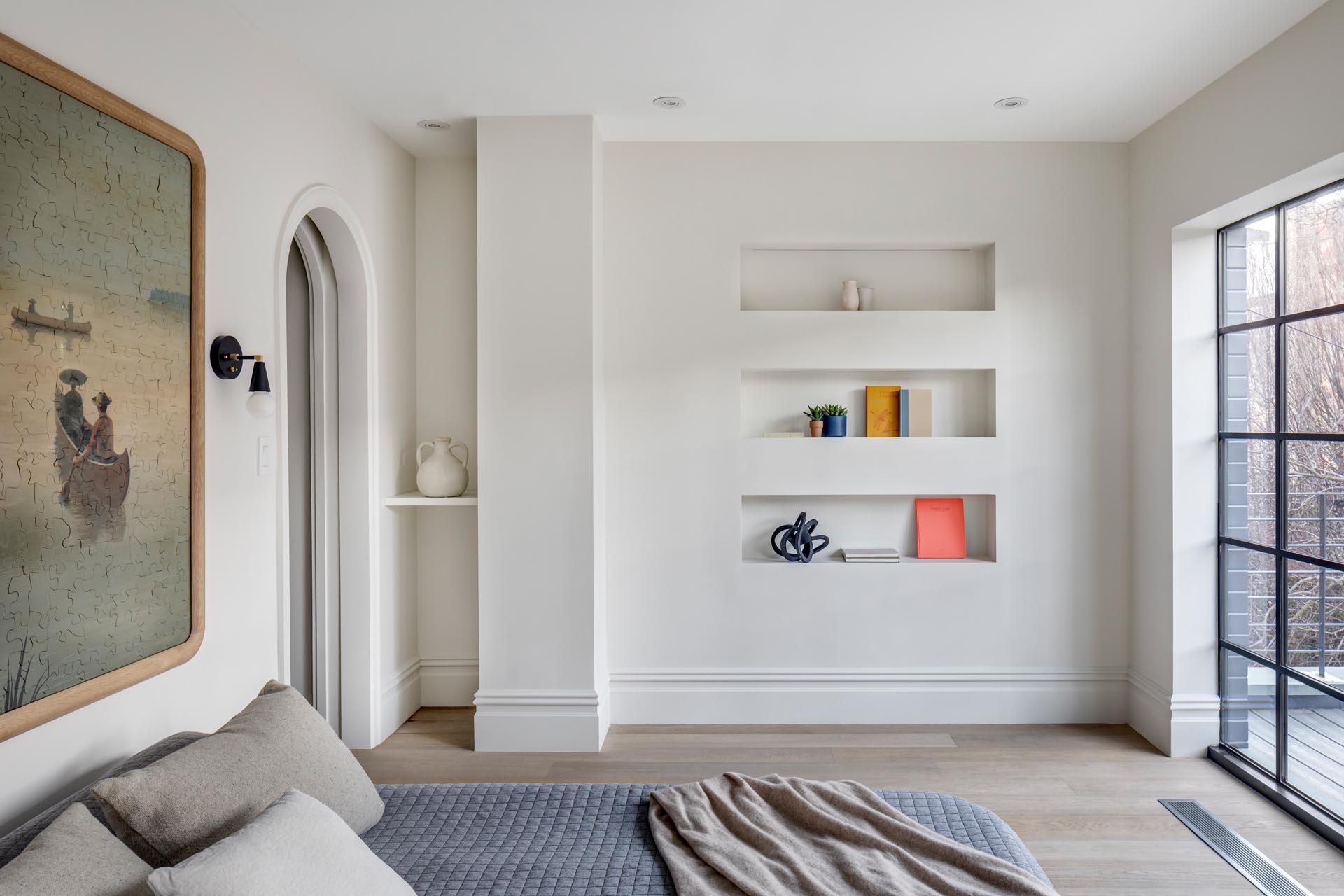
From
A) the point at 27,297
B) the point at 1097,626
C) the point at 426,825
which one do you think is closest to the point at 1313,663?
the point at 1097,626

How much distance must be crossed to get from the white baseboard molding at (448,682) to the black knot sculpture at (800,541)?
5.17 ft

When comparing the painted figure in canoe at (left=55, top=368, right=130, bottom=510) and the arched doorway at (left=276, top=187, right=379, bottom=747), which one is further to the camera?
the arched doorway at (left=276, top=187, right=379, bottom=747)

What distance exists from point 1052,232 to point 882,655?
206 cm

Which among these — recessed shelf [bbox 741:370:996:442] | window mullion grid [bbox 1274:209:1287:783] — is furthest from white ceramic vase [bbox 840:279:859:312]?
window mullion grid [bbox 1274:209:1287:783]

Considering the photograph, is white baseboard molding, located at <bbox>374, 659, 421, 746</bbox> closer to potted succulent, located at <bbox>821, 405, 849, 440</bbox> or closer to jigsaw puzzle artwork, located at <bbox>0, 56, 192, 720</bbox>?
jigsaw puzzle artwork, located at <bbox>0, 56, 192, 720</bbox>

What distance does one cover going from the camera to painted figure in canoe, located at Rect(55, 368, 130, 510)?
1.73m

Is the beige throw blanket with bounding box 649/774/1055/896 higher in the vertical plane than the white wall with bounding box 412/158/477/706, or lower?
lower

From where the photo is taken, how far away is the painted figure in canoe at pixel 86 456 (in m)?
1.73

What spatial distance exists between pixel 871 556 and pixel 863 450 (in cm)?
48

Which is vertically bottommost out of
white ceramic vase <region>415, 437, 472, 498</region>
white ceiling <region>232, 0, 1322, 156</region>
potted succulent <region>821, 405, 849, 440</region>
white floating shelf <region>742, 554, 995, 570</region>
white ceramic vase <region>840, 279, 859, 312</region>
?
white floating shelf <region>742, 554, 995, 570</region>

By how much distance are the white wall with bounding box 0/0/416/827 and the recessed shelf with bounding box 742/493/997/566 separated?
2101 mm

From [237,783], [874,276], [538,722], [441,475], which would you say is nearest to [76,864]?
[237,783]

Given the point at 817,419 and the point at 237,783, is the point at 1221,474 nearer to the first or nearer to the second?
the point at 817,419

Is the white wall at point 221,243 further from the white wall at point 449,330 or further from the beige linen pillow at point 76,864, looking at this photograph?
the white wall at point 449,330
